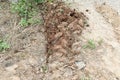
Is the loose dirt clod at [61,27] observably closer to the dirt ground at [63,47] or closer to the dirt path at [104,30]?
the dirt ground at [63,47]

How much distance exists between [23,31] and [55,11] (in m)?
0.57

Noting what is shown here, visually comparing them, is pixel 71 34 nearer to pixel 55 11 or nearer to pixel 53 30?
pixel 53 30

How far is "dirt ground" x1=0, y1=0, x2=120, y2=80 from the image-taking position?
388 cm

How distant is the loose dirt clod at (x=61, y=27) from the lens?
→ 13.5 ft

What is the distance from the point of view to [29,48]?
4.22 meters

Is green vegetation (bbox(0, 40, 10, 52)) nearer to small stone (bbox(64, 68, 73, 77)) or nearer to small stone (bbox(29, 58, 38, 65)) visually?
small stone (bbox(29, 58, 38, 65))

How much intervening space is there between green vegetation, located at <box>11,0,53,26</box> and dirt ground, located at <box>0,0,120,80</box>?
0.10 metres

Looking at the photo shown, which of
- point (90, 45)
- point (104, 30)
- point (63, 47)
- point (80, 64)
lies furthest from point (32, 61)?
point (104, 30)

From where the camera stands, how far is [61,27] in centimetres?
437

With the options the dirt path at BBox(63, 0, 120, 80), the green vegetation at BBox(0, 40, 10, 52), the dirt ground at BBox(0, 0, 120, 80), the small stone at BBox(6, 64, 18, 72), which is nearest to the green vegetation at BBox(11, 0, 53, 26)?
the dirt ground at BBox(0, 0, 120, 80)

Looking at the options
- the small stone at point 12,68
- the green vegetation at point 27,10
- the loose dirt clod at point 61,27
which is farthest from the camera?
the green vegetation at point 27,10

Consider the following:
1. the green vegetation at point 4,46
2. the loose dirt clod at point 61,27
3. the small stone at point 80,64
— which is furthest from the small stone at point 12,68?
the small stone at point 80,64

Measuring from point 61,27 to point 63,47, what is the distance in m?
0.38

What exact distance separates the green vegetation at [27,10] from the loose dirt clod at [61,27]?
0.18 meters
